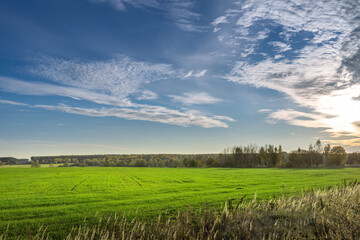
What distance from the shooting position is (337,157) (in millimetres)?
123188

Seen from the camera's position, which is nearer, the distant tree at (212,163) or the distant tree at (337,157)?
the distant tree at (337,157)

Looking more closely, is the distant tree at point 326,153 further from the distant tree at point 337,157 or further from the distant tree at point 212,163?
the distant tree at point 212,163

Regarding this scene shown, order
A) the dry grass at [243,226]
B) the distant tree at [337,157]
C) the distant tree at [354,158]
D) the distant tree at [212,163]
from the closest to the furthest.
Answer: the dry grass at [243,226], the distant tree at [337,157], the distant tree at [212,163], the distant tree at [354,158]

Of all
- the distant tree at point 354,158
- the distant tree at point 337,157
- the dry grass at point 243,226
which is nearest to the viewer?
the dry grass at point 243,226

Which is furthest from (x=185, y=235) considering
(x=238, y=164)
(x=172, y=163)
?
(x=172, y=163)

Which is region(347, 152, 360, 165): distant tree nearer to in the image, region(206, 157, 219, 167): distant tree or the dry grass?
region(206, 157, 219, 167): distant tree

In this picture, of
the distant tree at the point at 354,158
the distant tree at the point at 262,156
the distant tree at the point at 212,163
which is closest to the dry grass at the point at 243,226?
the distant tree at the point at 212,163

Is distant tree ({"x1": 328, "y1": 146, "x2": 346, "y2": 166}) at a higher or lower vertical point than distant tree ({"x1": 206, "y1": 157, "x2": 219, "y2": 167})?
higher

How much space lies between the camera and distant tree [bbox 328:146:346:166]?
12300 centimetres

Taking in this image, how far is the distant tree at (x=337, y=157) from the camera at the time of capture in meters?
123

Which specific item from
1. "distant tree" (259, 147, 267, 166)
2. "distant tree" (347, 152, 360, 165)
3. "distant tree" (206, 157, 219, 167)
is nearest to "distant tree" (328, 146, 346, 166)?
"distant tree" (347, 152, 360, 165)

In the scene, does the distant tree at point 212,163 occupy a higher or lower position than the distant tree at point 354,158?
lower

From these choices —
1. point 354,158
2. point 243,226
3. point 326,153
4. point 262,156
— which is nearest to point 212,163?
point 262,156

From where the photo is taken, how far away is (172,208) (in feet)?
48.7
